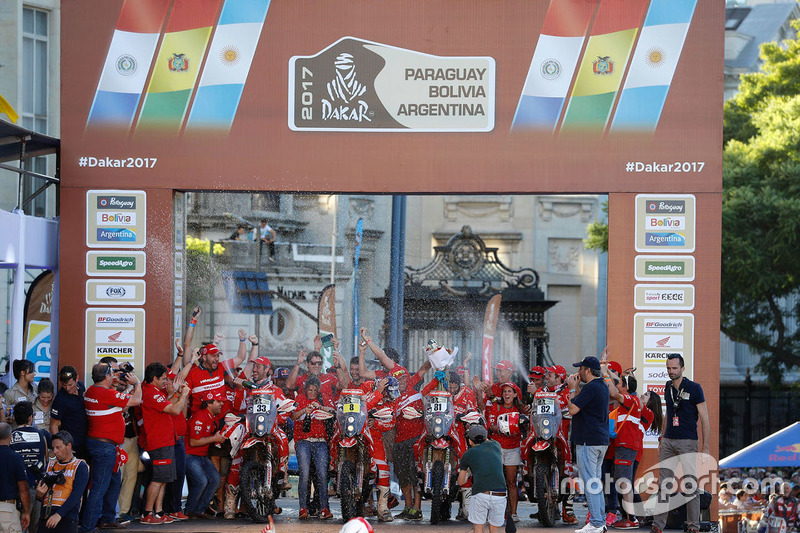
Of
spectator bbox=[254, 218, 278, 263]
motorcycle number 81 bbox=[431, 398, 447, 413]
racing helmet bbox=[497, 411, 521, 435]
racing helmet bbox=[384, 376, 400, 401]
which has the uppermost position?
spectator bbox=[254, 218, 278, 263]

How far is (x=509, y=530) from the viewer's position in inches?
356

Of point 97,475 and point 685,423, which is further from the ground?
point 685,423

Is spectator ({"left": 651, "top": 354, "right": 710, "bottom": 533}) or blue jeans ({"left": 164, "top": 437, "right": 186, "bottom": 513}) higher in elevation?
spectator ({"left": 651, "top": 354, "right": 710, "bottom": 533})

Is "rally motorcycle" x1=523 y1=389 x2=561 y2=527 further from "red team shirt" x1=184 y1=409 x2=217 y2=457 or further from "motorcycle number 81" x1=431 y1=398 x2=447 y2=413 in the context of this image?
"red team shirt" x1=184 y1=409 x2=217 y2=457

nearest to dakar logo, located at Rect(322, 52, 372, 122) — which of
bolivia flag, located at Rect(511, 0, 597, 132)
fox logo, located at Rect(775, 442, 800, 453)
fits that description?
bolivia flag, located at Rect(511, 0, 597, 132)

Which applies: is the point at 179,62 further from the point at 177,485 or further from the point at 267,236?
the point at 267,236

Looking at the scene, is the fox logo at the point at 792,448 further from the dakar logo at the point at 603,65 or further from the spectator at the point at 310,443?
the spectator at the point at 310,443

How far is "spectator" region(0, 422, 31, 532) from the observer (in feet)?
28.4

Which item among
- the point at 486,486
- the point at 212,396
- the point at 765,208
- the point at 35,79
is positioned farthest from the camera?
the point at 35,79

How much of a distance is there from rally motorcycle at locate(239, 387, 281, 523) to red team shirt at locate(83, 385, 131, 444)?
124cm

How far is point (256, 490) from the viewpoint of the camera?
10617mm

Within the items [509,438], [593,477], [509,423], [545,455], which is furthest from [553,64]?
[593,477]

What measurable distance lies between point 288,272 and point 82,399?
12989 millimetres

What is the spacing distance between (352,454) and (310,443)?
0.51 m
